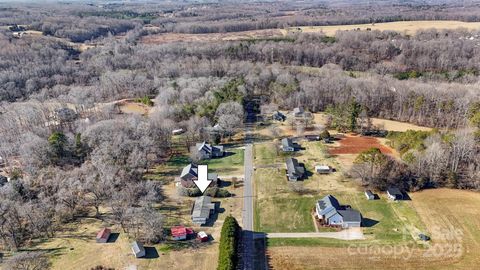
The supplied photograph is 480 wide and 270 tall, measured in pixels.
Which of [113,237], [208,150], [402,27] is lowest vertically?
[113,237]

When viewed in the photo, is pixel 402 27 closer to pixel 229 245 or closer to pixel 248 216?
pixel 248 216

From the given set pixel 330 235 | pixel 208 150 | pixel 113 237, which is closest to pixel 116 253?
pixel 113 237

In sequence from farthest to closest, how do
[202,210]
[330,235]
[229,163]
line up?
[229,163] → [202,210] → [330,235]

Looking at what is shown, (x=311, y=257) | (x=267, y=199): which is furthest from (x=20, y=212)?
(x=311, y=257)

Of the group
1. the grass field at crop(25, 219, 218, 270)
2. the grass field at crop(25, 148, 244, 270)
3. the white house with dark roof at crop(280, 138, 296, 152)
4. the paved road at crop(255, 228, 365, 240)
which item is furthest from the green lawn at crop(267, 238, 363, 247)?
the white house with dark roof at crop(280, 138, 296, 152)

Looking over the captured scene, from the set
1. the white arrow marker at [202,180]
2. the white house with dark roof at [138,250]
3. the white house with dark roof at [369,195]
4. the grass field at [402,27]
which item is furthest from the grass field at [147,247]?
the grass field at [402,27]

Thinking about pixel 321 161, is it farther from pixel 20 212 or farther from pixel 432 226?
pixel 20 212

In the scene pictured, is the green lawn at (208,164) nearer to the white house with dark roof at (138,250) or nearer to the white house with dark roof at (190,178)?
the white house with dark roof at (190,178)
